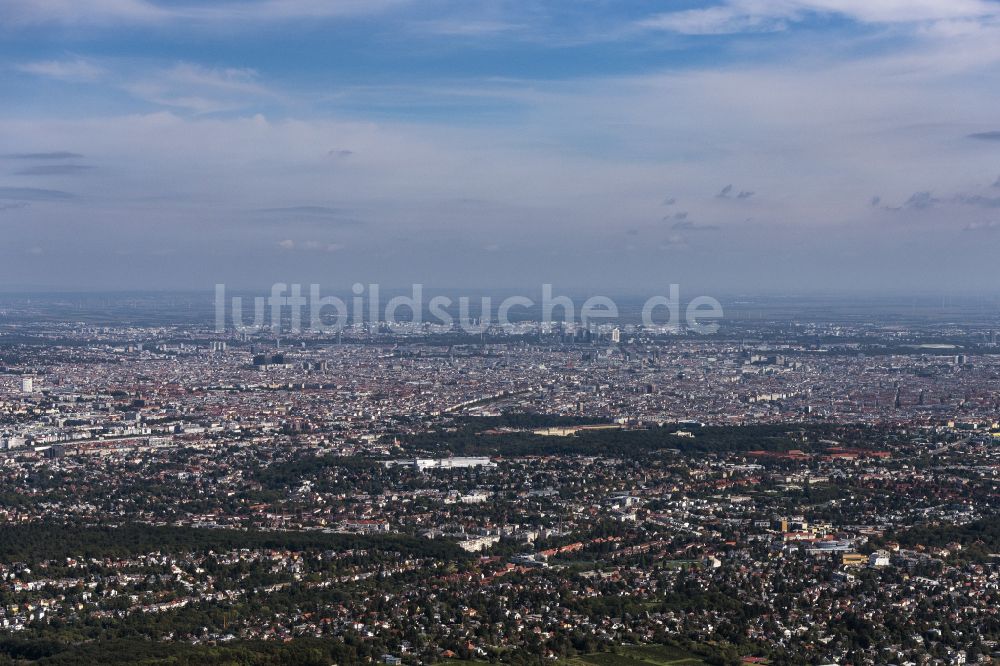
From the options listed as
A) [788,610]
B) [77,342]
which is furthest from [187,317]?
[788,610]

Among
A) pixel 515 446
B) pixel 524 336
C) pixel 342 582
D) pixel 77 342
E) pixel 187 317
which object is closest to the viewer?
pixel 342 582

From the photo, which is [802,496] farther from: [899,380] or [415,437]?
[899,380]

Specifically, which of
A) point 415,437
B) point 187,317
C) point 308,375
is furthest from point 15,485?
point 187,317

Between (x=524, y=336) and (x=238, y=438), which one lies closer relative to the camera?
(x=238, y=438)

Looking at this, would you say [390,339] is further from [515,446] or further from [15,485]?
[15,485]

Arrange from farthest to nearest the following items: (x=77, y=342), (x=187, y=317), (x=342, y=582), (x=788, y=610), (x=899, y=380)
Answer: (x=187, y=317) < (x=77, y=342) < (x=899, y=380) < (x=342, y=582) < (x=788, y=610)

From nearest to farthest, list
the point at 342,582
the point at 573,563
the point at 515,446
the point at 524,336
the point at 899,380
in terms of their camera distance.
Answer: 1. the point at 342,582
2. the point at 573,563
3. the point at 515,446
4. the point at 899,380
5. the point at 524,336
